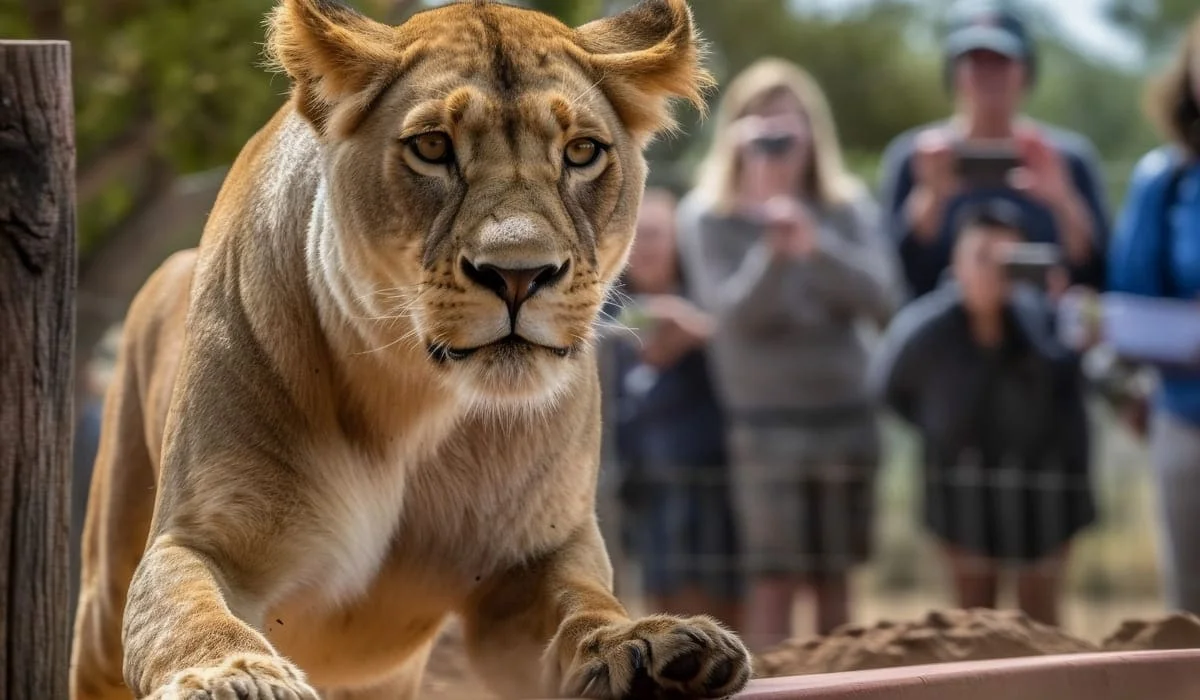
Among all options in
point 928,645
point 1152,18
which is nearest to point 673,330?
point 928,645

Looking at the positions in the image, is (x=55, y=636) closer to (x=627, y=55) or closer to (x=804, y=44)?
(x=627, y=55)

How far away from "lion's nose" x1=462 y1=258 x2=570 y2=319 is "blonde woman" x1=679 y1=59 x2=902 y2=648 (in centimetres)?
358

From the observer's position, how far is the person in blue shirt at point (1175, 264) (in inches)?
226

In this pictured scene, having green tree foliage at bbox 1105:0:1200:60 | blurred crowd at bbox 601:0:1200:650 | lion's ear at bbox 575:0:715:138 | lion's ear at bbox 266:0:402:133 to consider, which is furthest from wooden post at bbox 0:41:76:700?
green tree foliage at bbox 1105:0:1200:60

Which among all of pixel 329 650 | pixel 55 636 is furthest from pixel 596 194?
pixel 55 636

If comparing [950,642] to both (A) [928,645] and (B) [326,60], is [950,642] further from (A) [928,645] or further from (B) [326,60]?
(B) [326,60]

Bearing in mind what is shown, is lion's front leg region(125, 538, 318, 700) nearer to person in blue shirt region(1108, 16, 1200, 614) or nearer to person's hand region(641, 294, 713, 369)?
person in blue shirt region(1108, 16, 1200, 614)

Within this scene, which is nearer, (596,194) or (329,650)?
(596,194)

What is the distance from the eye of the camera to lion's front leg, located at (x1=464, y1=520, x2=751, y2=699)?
290cm

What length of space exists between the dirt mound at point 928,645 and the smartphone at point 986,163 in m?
2.42

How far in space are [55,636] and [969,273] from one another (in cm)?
383

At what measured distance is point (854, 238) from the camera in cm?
665

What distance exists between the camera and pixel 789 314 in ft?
21.6

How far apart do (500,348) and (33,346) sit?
34.9 inches
